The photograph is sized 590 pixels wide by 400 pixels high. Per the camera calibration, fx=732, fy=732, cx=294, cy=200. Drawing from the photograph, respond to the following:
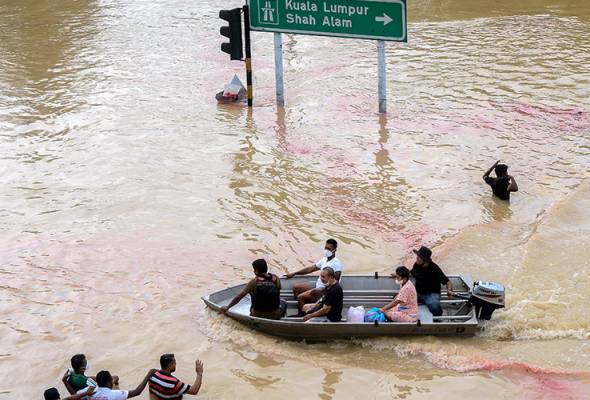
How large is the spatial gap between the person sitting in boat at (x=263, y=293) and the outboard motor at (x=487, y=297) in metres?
2.52

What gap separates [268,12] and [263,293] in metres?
9.66

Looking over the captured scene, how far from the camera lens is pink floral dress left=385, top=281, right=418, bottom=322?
9.22 metres

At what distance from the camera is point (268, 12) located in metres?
17.2

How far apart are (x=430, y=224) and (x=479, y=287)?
11.9 feet

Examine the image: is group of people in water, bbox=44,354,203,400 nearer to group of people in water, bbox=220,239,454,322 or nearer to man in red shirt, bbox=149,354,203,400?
man in red shirt, bbox=149,354,203,400

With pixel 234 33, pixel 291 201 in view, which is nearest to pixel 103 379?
pixel 291 201

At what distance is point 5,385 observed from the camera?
9000 mm

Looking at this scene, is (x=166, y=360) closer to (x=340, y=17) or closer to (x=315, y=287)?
(x=315, y=287)

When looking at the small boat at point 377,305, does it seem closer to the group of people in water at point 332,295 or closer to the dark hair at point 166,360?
the group of people in water at point 332,295

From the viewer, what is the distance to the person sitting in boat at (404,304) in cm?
923

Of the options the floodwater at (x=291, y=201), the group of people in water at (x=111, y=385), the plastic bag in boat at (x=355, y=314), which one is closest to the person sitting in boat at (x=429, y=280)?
the floodwater at (x=291, y=201)

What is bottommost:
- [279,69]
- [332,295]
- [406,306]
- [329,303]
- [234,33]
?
[406,306]

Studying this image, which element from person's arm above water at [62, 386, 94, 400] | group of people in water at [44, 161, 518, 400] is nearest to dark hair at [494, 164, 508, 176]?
group of people in water at [44, 161, 518, 400]

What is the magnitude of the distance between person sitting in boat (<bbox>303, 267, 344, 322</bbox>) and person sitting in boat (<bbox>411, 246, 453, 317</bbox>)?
1122 mm
